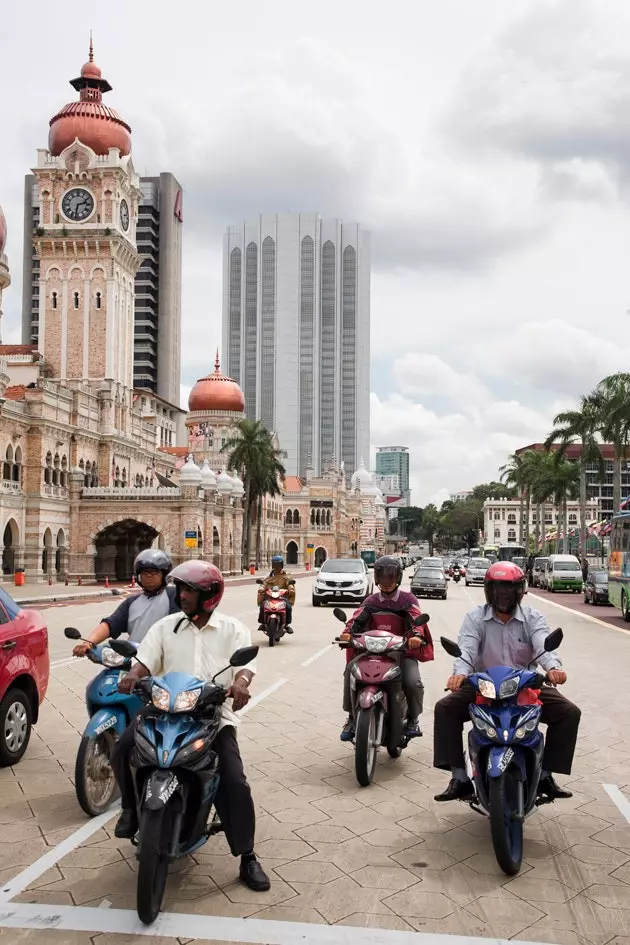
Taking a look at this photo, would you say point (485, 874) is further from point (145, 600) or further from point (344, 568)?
point (344, 568)

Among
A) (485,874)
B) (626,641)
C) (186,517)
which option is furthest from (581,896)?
(186,517)

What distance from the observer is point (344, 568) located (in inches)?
1182

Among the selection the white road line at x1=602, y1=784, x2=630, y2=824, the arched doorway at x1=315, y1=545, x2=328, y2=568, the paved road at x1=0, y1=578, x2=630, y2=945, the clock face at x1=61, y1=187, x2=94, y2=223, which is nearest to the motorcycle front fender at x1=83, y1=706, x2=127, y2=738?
the paved road at x1=0, y1=578, x2=630, y2=945

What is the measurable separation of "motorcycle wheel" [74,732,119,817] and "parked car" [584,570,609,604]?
94.2 ft

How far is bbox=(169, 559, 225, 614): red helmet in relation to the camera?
16.1ft

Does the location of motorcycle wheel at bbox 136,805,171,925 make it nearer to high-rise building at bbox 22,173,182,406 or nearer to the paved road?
the paved road

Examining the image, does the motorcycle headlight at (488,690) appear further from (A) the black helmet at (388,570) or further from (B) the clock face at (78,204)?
(B) the clock face at (78,204)

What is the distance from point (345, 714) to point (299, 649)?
21.5ft

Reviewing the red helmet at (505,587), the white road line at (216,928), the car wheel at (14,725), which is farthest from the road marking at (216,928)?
the car wheel at (14,725)

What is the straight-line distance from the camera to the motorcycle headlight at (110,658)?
6.20 m

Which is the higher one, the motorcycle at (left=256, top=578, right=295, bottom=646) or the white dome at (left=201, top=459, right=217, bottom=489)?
the white dome at (left=201, top=459, right=217, bottom=489)

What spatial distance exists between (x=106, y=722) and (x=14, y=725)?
5.86ft

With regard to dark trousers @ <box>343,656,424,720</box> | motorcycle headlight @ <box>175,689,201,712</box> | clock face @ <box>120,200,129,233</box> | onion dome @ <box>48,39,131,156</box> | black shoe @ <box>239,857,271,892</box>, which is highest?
onion dome @ <box>48,39,131,156</box>

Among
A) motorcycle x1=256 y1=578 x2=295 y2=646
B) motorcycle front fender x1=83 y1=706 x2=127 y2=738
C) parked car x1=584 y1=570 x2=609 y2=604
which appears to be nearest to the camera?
motorcycle front fender x1=83 y1=706 x2=127 y2=738
